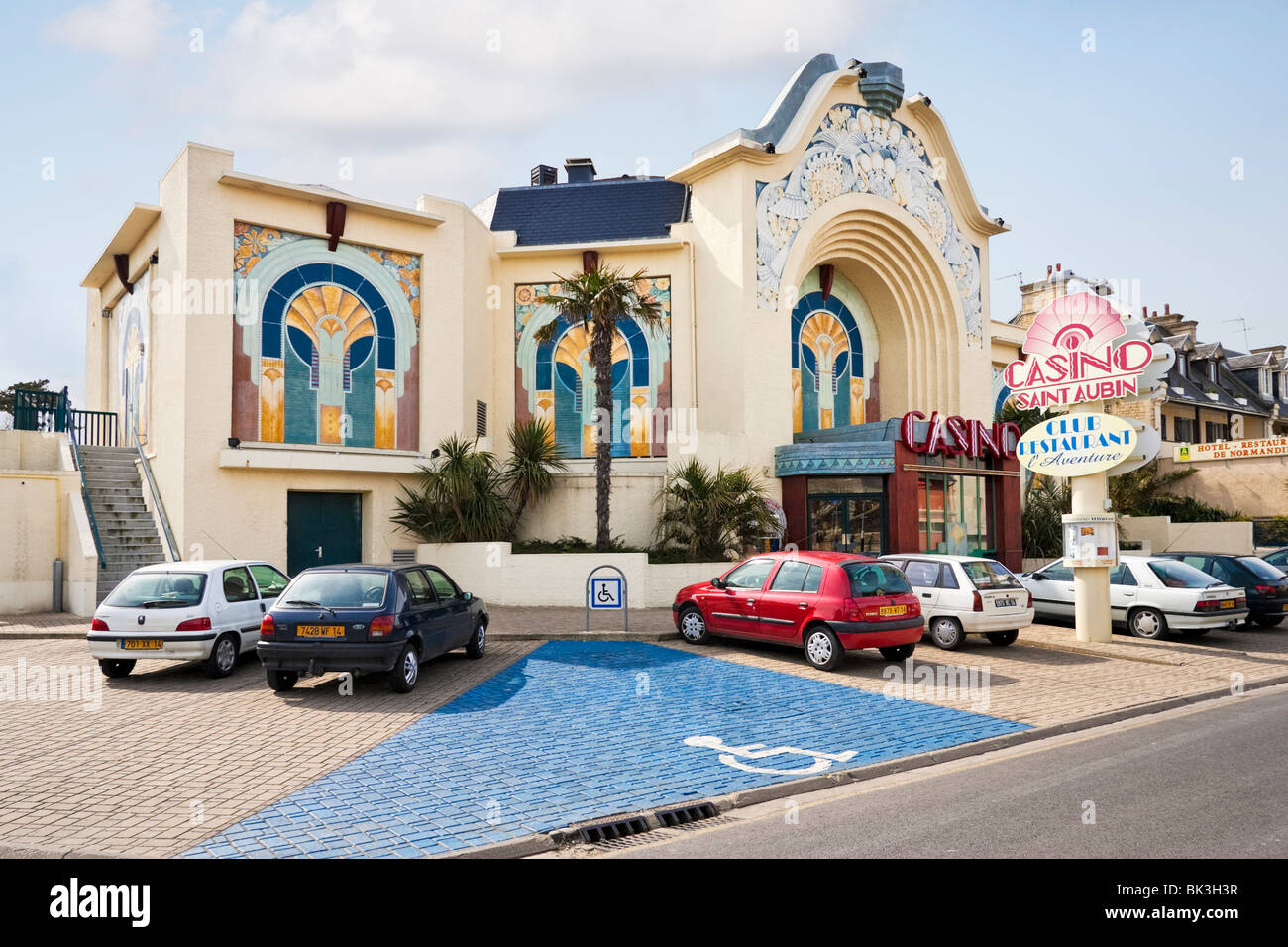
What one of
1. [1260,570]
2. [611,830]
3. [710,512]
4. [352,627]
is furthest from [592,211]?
[611,830]

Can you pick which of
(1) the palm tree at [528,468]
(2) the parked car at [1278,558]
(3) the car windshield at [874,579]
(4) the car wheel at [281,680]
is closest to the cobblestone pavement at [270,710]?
(4) the car wheel at [281,680]

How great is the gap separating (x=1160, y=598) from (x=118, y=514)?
2019 centimetres

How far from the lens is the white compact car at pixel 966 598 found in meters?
13.8

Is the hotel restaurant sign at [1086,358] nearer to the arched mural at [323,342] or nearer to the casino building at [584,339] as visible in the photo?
the casino building at [584,339]

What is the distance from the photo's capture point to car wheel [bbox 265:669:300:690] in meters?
10.5

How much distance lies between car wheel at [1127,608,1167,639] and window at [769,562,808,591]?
726 centimetres

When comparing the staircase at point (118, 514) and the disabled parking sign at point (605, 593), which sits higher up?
the staircase at point (118, 514)

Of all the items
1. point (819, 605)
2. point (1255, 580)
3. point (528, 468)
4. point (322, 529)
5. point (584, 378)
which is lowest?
point (1255, 580)

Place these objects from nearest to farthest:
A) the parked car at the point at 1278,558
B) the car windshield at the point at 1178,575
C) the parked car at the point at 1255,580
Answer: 1. the car windshield at the point at 1178,575
2. the parked car at the point at 1255,580
3. the parked car at the point at 1278,558

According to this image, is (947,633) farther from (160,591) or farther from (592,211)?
(592,211)

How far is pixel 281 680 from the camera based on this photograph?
10.6 metres

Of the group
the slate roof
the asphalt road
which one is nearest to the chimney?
the slate roof

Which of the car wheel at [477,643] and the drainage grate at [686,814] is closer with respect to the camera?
the drainage grate at [686,814]

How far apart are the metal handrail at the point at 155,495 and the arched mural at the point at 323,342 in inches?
93.9
